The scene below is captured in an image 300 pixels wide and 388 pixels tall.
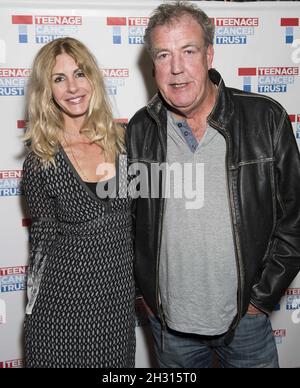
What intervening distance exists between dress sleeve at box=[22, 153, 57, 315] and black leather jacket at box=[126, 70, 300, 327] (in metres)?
0.36

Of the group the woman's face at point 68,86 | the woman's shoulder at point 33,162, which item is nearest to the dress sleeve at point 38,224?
the woman's shoulder at point 33,162

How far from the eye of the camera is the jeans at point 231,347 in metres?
1.90

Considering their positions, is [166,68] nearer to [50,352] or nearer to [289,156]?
[289,156]

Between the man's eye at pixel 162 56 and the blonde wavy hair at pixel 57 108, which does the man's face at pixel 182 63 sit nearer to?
the man's eye at pixel 162 56

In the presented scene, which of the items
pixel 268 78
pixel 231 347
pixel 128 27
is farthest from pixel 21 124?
pixel 231 347

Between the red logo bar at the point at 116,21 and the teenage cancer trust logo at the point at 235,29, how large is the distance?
1.56ft

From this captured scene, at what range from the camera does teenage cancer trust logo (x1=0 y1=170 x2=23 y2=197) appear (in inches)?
95.6

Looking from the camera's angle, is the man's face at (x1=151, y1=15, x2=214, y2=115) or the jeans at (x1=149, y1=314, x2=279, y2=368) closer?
the man's face at (x1=151, y1=15, x2=214, y2=115)

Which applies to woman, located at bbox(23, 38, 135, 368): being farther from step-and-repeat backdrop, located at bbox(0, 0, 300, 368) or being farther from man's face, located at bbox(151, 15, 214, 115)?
step-and-repeat backdrop, located at bbox(0, 0, 300, 368)

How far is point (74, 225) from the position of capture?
1.79 meters

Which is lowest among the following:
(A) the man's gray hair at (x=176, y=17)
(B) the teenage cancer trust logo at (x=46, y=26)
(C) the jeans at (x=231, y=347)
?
(C) the jeans at (x=231, y=347)

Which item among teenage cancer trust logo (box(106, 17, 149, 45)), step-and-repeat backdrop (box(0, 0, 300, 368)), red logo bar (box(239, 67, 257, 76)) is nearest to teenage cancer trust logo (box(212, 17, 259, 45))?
step-and-repeat backdrop (box(0, 0, 300, 368))

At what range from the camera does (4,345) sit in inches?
102

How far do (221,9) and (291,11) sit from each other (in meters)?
0.37
